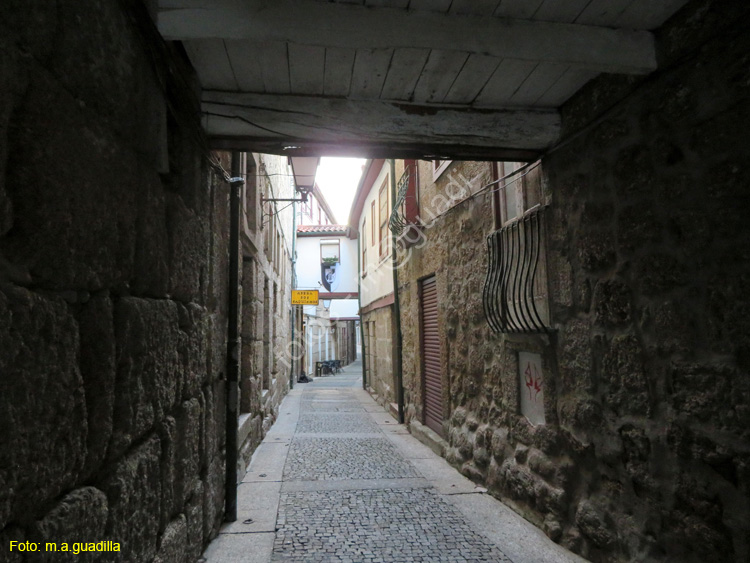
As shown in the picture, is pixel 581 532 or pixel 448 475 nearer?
pixel 581 532

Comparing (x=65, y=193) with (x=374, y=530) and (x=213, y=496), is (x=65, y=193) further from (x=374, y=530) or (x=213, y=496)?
(x=374, y=530)

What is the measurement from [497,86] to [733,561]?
223cm

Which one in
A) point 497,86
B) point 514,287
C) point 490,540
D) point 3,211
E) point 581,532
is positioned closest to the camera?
point 3,211

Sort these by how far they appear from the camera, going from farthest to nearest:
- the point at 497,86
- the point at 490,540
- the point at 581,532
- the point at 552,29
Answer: the point at 490,540, the point at 581,532, the point at 497,86, the point at 552,29

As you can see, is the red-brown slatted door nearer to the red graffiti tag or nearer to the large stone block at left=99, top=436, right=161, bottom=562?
the red graffiti tag

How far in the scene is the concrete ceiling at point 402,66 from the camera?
1.91 meters

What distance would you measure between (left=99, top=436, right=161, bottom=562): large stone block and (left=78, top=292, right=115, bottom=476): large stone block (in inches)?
5.2

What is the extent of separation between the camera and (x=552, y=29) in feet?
6.77

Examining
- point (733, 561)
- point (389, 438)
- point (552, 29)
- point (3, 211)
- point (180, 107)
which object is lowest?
point (389, 438)

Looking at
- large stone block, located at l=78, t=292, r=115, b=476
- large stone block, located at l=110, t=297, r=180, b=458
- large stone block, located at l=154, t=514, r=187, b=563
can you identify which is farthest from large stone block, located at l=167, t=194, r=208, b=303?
large stone block, located at l=154, t=514, r=187, b=563

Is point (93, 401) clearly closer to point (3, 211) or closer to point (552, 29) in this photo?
point (3, 211)

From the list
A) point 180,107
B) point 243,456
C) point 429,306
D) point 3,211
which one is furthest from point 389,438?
point 3,211

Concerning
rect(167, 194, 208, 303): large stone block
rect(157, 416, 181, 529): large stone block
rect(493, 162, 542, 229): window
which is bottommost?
rect(157, 416, 181, 529): large stone block

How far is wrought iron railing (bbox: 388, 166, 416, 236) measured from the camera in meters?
7.01
